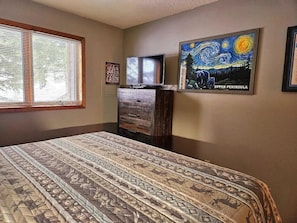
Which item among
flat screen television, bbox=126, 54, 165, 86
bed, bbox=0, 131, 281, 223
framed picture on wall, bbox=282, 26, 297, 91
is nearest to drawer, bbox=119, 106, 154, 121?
flat screen television, bbox=126, 54, 165, 86

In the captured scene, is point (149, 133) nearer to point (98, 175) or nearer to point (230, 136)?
point (230, 136)

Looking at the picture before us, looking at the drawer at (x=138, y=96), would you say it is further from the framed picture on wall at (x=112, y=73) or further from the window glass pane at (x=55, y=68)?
the window glass pane at (x=55, y=68)

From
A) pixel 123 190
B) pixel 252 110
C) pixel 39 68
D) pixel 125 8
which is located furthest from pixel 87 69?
pixel 123 190

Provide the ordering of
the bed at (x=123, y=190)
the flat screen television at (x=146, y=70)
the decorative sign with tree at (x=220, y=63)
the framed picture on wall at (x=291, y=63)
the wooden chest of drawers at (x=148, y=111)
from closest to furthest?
the bed at (x=123, y=190) → the framed picture on wall at (x=291, y=63) → the decorative sign with tree at (x=220, y=63) → the wooden chest of drawers at (x=148, y=111) → the flat screen television at (x=146, y=70)

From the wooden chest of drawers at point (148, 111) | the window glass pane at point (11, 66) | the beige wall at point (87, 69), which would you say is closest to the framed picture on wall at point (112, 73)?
the beige wall at point (87, 69)

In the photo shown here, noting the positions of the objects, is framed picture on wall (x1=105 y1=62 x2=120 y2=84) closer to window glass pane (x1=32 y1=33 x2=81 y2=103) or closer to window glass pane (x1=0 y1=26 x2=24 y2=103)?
window glass pane (x1=32 y1=33 x2=81 y2=103)

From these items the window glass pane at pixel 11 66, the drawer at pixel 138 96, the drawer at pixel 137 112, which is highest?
the window glass pane at pixel 11 66

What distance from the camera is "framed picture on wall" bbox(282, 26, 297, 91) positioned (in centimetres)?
179

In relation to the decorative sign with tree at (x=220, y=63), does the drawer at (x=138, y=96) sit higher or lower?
lower

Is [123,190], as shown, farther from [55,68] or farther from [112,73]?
[112,73]

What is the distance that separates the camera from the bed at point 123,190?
0.79 m

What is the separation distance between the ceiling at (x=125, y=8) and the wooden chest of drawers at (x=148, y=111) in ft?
3.45

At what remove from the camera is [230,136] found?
225 centimetres

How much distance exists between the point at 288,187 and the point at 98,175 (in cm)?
182
